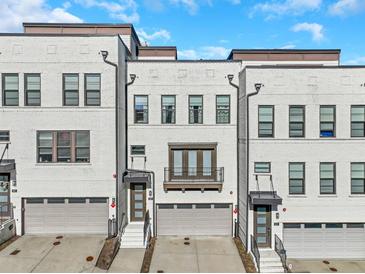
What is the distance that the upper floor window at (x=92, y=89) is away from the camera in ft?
44.8

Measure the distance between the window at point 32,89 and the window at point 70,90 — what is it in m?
1.31

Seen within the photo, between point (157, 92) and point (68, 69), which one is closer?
point (68, 69)

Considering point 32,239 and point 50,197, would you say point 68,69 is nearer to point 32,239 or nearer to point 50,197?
point 50,197

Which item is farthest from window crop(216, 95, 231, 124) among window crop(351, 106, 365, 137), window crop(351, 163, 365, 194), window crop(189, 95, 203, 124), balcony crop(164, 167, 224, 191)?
window crop(351, 163, 365, 194)

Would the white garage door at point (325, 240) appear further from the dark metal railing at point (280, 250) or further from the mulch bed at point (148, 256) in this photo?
the mulch bed at point (148, 256)

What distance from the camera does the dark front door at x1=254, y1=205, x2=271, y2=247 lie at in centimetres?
1363

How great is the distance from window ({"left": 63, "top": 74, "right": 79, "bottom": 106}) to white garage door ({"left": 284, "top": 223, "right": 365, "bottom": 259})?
12.7m

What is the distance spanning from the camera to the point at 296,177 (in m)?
13.8

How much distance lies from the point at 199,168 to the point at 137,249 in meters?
5.29

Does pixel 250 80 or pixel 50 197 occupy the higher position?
pixel 250 80

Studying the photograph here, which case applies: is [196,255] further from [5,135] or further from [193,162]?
[5,135]

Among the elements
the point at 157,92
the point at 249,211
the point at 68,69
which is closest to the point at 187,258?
the point at 249,211

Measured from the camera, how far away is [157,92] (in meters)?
15.2

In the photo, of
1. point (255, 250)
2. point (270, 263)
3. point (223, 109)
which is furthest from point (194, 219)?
point (223, 109)
